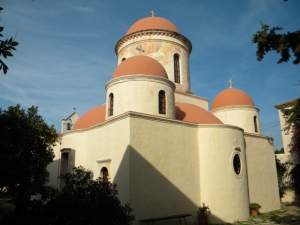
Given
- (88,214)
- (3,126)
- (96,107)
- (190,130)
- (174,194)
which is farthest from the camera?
(96,107)

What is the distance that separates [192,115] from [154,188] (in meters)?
4.34

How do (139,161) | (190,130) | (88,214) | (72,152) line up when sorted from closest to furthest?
(88,214) → (139,161) → (190,130) → (72,152)

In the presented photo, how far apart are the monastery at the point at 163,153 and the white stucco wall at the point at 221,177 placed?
39 mm

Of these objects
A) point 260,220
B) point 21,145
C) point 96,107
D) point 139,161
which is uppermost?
point 96,107

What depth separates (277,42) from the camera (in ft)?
23.0

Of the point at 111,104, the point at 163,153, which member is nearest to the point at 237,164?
the point at 163,153

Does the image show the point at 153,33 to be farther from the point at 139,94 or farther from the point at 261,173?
the point at 261,173

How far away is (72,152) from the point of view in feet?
42.8

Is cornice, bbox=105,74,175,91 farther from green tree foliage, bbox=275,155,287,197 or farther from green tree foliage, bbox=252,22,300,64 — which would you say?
green tree foliage, bbox=275,155,287,197

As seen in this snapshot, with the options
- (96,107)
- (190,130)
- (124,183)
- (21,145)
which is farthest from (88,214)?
(96,107)

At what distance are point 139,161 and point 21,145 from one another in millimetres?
4132

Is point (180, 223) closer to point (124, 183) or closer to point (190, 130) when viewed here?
point (124, 183)

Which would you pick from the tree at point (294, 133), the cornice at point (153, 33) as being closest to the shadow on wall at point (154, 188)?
the tree at point (294, 133)

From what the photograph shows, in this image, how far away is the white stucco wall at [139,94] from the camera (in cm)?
1069
